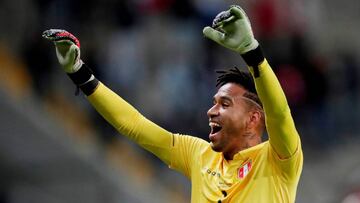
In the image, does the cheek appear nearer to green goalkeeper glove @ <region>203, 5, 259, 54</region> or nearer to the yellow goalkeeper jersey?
the yellow goalkeeper jersey

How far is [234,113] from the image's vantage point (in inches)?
237

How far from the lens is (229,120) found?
6.01m

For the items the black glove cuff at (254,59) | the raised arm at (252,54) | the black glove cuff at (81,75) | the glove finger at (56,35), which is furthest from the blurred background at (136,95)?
the black glove cuff at (254,59)

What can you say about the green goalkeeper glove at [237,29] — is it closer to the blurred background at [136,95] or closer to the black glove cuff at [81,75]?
the black glove cuff at [81,75]

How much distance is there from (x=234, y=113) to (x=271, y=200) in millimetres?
590

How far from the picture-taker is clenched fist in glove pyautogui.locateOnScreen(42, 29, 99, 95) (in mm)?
5973

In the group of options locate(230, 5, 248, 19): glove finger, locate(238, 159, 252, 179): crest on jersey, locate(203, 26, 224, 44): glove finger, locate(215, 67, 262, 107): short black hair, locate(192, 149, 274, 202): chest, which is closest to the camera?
locate(230, 5, 248, 19): glove finger

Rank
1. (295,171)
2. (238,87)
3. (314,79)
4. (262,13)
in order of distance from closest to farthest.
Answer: (295,171)
(238,87)
(314,79)
(262,13)

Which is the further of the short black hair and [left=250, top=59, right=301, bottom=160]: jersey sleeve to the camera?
the short black hair

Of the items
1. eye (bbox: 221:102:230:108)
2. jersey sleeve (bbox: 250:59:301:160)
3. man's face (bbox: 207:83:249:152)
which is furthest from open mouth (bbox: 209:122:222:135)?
jersey sleeve (bbox: 250:59:301:160)

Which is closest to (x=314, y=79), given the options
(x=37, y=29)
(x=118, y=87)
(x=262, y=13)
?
(x=262, y=13)

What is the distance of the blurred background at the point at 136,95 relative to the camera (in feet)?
39.0

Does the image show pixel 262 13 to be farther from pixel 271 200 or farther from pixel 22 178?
pixel 271 200

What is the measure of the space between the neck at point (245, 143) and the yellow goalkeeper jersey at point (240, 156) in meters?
0.04
